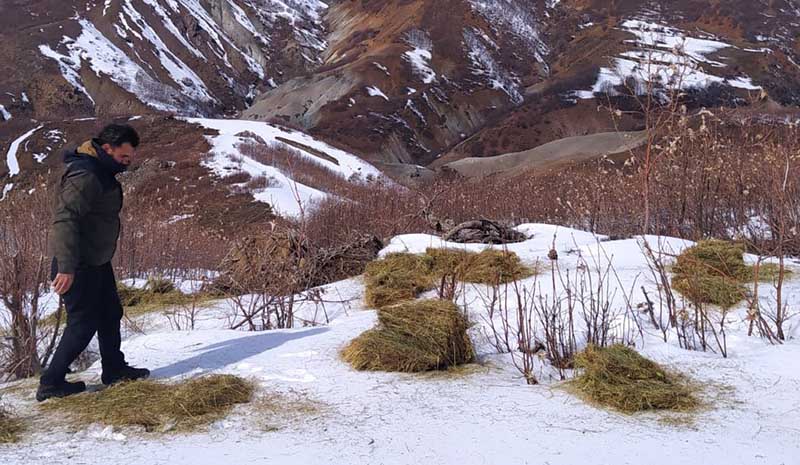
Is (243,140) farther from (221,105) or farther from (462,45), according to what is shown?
(462,45)

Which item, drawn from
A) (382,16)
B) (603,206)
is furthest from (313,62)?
(603,206)

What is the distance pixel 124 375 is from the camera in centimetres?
321

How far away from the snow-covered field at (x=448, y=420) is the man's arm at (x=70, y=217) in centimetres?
70

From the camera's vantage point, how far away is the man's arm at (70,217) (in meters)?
2.98

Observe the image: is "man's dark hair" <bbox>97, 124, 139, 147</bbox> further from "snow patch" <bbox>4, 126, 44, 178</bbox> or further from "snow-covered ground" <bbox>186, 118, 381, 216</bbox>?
"snow patch" <bbox>4, 126, 44, 178</bbox>

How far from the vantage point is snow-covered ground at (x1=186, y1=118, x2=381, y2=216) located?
17641mm

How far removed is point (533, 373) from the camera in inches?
132

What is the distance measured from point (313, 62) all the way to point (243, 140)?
189 ft

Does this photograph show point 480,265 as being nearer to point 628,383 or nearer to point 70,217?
point 628,383

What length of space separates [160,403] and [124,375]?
49cm

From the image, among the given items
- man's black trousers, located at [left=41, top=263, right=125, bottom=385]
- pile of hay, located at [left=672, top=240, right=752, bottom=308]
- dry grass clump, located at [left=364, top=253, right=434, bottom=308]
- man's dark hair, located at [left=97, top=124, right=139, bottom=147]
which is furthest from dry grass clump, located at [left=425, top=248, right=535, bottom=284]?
man's dark hair, located at [left=97, top=124, right=139, bottom=147]

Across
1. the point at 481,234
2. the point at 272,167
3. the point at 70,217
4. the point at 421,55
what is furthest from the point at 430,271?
the point at 421,55

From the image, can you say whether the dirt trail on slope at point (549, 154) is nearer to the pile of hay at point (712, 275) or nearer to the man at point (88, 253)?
the pile of hay at point (712, 275)

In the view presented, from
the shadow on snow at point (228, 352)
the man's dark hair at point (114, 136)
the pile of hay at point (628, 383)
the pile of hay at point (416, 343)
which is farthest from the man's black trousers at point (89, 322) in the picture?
the pile of hay at point (628, 383)
